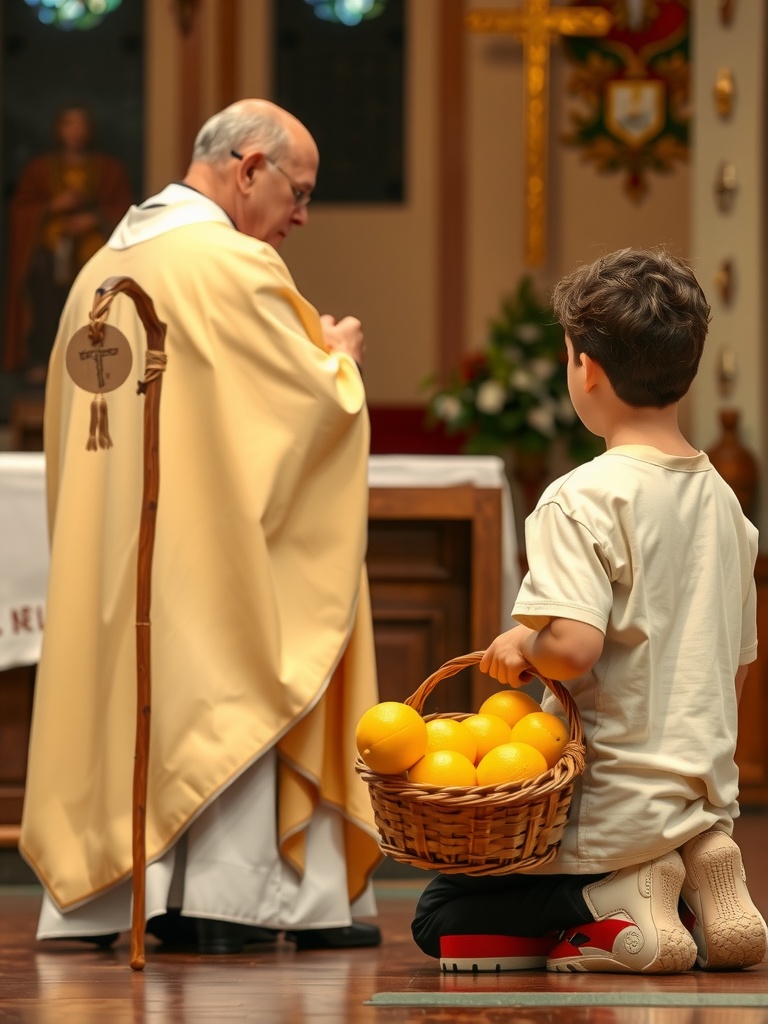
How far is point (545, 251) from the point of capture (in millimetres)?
9086

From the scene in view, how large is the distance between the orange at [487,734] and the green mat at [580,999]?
42 centimetres

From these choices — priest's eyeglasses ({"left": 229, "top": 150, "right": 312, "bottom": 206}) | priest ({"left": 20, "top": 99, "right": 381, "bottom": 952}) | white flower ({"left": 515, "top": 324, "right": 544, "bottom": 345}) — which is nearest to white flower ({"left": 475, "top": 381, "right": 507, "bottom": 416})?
white flower ({"left": 515, "top": 324, "right": 544, "bottom": 345})

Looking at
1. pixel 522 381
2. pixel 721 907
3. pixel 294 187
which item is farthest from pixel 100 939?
pixel 522 381

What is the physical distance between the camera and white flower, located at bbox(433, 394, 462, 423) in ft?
26.4

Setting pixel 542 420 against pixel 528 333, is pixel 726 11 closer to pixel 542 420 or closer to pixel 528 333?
pixel 528 333

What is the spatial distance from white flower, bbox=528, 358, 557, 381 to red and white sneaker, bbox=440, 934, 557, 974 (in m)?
5.50

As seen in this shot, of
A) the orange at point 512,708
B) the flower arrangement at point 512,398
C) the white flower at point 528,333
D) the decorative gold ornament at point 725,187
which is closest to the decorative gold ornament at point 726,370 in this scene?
the decorative gold ornament at point 725,187

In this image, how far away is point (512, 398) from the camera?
26.5 feet

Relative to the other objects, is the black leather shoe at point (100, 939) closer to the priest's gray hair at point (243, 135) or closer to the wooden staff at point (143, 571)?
the wooden staff at point (143, 571)

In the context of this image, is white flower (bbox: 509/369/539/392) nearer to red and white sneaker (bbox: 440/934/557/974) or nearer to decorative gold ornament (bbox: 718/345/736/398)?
decorative gold ornament (bbox: 718/345/736/398)

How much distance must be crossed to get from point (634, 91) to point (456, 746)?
708 centimetres

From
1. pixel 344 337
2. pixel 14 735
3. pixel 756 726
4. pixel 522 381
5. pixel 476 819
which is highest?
pixel 344 337

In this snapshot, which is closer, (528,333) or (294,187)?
(294,187)

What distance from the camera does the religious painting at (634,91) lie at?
9102 millimetres
